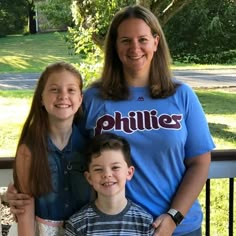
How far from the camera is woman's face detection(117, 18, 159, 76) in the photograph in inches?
54.0

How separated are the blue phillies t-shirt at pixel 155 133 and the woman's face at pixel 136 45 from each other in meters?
0.08

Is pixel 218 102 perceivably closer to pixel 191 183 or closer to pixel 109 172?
pixel 191 183

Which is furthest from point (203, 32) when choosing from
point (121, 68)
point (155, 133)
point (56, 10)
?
point (155, 133)

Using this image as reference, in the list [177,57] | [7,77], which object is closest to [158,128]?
[177,57]

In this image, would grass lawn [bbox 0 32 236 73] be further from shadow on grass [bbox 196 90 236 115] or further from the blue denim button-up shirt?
the blue denim button-up shirt

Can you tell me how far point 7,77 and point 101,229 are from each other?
904 centimetres

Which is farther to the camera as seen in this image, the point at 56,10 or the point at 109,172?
the point at 56,10

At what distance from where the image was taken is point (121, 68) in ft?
4.77

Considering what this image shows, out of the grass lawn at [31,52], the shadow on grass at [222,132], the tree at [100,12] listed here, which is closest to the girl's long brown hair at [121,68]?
the tree at [100,12]

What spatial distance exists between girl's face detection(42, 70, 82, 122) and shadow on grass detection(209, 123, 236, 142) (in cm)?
605

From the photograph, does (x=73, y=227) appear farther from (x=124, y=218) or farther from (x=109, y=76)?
(x=109, y=76)

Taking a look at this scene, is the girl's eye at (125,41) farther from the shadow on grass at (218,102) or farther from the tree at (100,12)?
the shadow on grass at (218,102)

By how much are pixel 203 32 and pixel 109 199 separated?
A: 6.71 meters

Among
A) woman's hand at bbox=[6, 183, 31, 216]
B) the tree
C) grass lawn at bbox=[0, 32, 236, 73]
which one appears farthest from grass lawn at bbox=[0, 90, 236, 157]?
woman's hand at bbox=[6, 183, 31, 216]
